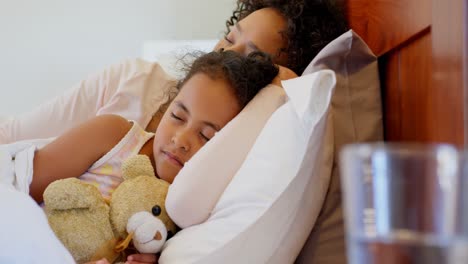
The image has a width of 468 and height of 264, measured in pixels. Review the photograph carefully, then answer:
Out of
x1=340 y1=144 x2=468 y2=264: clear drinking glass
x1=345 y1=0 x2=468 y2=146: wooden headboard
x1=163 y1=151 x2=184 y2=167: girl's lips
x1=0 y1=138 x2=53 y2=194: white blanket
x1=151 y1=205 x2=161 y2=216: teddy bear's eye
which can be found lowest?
x1=151 y1=205 x2=161 y2=216: teddy bear's eye

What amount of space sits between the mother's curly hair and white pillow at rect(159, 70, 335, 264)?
0.64 metres

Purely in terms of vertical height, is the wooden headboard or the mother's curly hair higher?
the wooden headboard

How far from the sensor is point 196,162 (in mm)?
1036

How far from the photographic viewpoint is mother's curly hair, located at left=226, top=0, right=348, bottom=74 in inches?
62.1

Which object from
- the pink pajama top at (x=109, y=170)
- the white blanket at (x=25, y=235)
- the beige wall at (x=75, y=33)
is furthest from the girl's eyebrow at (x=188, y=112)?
the beige wall at (x=75, y=33)

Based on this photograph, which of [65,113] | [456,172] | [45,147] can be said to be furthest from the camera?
[65,113]

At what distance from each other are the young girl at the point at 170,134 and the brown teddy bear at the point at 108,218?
0.36 feet

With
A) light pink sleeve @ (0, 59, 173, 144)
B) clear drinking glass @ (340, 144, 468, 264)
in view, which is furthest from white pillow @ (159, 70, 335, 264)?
light pink sleeve @ (0, 59, 173, 144)

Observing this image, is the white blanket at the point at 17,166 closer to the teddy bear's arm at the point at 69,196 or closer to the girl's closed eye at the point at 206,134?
the teddy bear's arm at the point at 69,196

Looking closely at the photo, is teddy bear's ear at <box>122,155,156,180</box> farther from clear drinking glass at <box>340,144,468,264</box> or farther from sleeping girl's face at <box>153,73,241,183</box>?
clear drinking glass at <box>340,144,468,264</box>

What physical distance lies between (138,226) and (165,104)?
658mm

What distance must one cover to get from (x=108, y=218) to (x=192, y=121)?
0.25 m

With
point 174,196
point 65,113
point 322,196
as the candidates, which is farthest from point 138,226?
point 65,113

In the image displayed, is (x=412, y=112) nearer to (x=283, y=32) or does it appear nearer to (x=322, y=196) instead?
(x=322, y=196)
